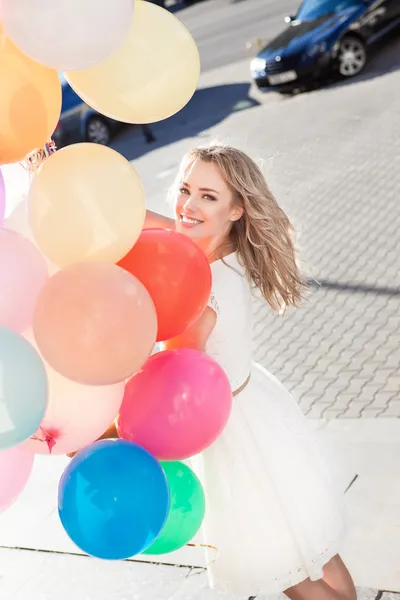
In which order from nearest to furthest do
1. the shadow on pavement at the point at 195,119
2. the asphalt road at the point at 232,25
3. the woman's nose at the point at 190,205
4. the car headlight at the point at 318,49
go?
the woman's nose at the point at 190,205 < the car headlight at the point at 318,49 < the shadow on pavement at the point at 195,119 < the asphalt road at the point at 232,25

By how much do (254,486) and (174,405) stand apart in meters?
0.74

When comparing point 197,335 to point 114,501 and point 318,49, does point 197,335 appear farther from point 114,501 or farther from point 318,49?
point 318,49

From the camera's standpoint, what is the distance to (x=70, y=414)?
8.55 feet

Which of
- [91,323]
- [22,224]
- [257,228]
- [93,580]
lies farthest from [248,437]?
[93,580]

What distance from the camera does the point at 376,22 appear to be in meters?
13.7

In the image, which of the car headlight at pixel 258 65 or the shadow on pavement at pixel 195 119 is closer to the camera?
the car headlight at pixel 258 65

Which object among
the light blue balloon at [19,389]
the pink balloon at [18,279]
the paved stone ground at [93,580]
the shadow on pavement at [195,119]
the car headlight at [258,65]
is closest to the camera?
the light blue balloon at [19,389]

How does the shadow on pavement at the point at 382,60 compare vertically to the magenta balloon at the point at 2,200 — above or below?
below

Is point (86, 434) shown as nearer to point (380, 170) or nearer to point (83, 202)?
point (83, 202)

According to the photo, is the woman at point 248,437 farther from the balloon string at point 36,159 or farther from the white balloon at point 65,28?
the white balloon at point 65,28

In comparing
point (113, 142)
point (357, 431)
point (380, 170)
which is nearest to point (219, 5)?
point (113, 142)

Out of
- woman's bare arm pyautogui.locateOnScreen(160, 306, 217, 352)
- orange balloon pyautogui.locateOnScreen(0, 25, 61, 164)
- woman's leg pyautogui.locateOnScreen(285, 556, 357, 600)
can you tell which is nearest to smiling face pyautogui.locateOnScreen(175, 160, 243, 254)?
woman's bare arm pyautogui.locateOnScreen(160, 306, 217, 352)

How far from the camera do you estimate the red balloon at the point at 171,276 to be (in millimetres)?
2623

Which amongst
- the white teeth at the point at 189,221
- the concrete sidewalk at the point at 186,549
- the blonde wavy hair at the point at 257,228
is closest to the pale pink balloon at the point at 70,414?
the white teeth at the point at 189,221
